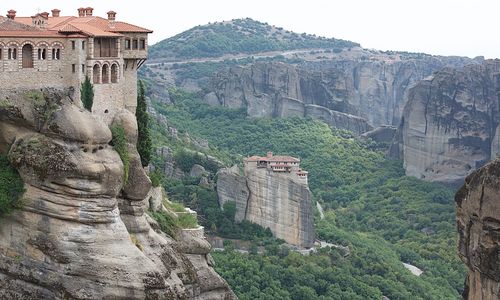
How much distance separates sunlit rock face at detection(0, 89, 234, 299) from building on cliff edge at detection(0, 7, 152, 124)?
0.94m

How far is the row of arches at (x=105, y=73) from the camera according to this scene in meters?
47.1

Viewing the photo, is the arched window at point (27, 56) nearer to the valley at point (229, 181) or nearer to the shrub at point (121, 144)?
the valley at point (229, 181)

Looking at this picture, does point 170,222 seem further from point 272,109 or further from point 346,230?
point 272,109

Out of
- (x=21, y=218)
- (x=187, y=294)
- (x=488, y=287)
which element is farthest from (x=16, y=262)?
(x=488, y=287)

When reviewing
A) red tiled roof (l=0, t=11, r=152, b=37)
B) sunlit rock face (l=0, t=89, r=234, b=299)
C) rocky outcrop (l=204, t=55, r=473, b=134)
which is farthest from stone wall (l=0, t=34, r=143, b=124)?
rocky outcrop (l=204, t=55, r=473, b=134)

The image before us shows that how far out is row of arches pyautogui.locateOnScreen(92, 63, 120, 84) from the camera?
4706 cm

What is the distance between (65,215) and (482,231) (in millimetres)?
21606

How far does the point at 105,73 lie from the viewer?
47750 millimetres

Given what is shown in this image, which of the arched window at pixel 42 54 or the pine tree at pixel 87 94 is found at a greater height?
the arched window at pixel 42 54

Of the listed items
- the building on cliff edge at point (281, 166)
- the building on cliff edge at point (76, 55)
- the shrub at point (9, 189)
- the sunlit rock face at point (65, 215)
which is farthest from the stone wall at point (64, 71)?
the building on cliff edge at point (281, 166)

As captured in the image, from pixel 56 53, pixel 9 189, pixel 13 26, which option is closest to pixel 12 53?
pixel 13 26

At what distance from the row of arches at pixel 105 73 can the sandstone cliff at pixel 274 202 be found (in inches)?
1678

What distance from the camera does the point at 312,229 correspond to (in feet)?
297

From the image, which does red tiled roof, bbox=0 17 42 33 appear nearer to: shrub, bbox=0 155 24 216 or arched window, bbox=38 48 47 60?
arched window, bbox=38 48 47 60
